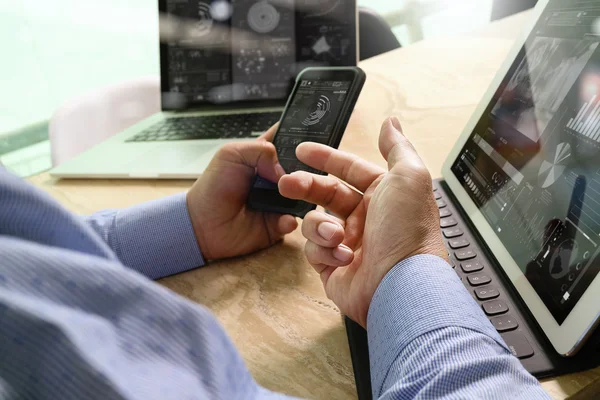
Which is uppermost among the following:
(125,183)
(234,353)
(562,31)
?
(562,31)

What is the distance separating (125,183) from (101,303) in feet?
1.74

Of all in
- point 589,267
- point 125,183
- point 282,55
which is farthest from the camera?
point 282,55

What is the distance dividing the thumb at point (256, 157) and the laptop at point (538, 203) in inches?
7.6

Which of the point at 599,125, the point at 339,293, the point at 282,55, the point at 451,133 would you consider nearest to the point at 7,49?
the point at 282,55

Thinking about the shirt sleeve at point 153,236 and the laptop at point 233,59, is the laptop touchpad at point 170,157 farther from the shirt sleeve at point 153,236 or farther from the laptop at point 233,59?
the shirt sleeve at point 153,236

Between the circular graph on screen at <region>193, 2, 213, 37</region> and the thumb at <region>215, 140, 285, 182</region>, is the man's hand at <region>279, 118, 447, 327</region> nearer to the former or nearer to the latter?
the thumb at <region>215, 140, 285, 182</region>

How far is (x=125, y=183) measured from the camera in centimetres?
67

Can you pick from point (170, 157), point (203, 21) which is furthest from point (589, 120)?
point (203, 21)

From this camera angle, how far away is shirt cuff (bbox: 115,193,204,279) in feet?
1.60

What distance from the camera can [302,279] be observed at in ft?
1.49

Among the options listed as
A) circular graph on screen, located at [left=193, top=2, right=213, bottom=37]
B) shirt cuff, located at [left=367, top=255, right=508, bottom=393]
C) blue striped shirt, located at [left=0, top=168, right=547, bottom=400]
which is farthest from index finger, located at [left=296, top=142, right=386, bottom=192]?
circular graph on screen, located at [left=193, top=2, right=213, bottom=37]

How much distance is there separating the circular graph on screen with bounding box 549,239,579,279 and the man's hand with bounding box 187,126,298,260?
10.0 inches

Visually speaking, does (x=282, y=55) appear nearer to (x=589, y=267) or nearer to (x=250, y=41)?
(x=250, y=41)

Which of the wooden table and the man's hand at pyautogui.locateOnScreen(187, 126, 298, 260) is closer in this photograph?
the wooden table
